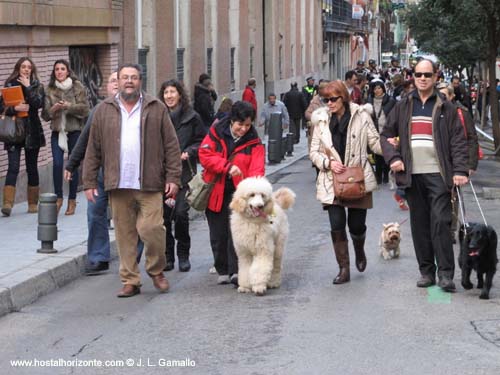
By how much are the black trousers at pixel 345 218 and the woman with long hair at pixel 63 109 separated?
195 inches

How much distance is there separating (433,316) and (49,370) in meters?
3.07

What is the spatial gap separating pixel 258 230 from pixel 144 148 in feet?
3.91

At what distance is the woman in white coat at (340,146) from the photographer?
406 inches

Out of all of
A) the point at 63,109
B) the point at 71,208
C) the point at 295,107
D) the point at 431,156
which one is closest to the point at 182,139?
the point at 431,156

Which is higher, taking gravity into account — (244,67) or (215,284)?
(244,67)

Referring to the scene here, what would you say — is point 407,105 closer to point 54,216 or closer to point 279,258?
point 279,258

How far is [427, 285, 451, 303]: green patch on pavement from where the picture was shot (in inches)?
377

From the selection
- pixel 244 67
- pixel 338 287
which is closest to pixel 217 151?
pixel 338 287

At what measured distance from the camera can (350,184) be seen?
10.2 metres

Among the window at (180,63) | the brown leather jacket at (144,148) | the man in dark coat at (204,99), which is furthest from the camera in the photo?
the window at (180,63)

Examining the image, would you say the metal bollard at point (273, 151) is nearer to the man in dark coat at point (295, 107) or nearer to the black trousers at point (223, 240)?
the man in dark coat at point (295, 107)

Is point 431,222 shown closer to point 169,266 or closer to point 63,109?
point 169,266

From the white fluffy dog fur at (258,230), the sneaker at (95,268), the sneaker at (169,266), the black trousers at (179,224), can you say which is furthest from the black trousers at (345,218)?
the sneaker at (95,268)

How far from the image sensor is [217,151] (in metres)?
10.4
